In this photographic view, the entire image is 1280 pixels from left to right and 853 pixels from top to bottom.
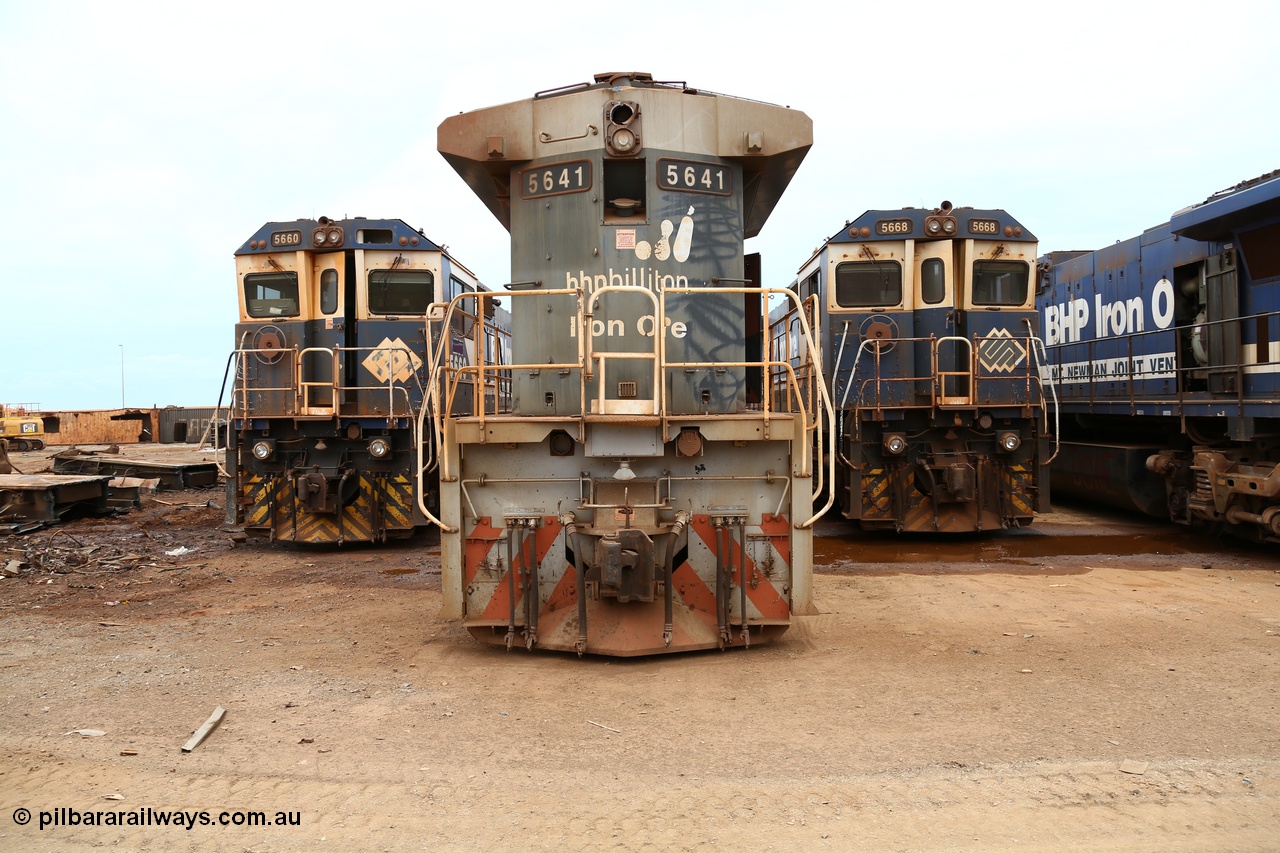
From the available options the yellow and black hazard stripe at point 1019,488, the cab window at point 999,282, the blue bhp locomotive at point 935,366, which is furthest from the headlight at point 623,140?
the yellow and black hazard stripe at point 1019,488

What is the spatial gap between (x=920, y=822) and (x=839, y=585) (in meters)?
5.14

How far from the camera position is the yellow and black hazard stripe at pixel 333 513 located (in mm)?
10953

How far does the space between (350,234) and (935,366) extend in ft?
26.2

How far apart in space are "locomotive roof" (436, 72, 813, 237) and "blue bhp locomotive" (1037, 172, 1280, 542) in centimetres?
643

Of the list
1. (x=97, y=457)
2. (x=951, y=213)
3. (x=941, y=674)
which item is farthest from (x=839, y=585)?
(x=97, y=457)

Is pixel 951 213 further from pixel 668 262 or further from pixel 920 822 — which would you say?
pixel 920 822

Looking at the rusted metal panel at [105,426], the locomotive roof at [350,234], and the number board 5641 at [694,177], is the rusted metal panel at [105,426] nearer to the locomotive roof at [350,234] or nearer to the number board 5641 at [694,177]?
the locomotive roof at [350,234]

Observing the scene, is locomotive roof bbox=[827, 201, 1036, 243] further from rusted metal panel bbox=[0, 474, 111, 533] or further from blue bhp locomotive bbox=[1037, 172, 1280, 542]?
rusted metal panel bbox=[0, 474, 111, 533]

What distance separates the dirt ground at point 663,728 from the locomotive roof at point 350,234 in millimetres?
5113

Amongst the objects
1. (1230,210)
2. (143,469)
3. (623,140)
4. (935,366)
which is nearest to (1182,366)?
(1230,210)

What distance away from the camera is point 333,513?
10.9 meters

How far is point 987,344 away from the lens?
11352 mm

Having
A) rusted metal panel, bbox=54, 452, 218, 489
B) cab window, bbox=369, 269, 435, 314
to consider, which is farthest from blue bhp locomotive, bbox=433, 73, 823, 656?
rusted metal panel, bbox=54, 452, 218, 489

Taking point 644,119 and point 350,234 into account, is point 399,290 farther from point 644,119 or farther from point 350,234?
point 644,119
